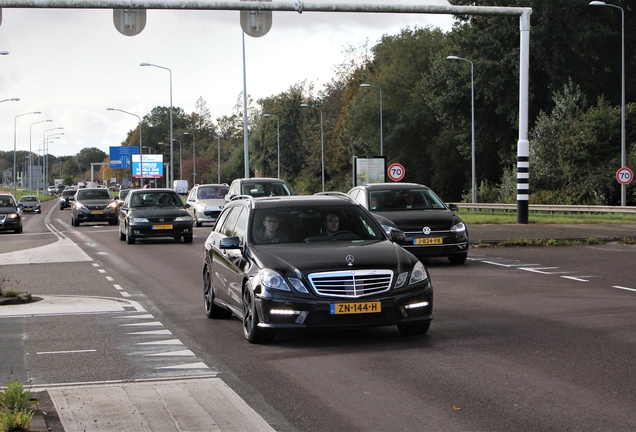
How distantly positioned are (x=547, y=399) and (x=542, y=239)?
18.0 metres

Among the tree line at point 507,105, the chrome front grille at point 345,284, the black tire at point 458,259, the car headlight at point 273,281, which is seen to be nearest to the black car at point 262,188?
the black tire at point 458,259

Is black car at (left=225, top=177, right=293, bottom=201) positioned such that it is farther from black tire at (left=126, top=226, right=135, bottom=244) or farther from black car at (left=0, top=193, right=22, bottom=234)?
black car at (left=0, top=193, right=22, bottom=234)

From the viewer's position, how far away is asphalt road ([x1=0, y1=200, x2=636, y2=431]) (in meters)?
6.43

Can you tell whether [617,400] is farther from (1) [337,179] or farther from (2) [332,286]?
(1) [337,179]

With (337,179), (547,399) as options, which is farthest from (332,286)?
(337,179)

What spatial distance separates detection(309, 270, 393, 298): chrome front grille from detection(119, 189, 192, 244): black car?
18.5 meters

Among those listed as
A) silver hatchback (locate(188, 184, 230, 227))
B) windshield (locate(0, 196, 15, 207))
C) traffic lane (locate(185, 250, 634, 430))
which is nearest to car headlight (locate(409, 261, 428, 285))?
traffic lane (locate(185, 250, 634, 430))

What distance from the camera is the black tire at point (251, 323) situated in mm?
9328

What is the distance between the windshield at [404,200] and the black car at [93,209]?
2285 cm

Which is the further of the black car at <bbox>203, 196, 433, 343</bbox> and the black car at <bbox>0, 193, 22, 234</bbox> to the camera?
the black car at <bbox>0, 193, 22, 234</bbox>

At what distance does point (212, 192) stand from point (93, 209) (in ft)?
17.3

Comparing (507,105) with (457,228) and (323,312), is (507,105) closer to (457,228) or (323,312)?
(457,228)

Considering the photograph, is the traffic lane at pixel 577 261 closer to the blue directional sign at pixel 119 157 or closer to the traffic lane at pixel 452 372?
the traffic lane at pixel 452 372

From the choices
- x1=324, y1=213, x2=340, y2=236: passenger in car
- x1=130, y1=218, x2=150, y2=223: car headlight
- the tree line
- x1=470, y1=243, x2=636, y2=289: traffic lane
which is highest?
the tree line
